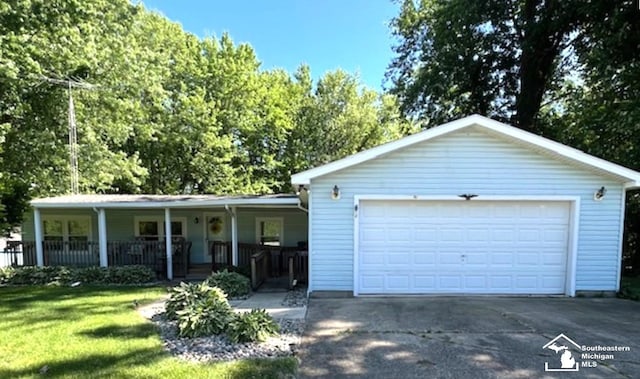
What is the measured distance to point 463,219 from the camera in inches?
313

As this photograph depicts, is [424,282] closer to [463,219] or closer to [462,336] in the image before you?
[463,219]

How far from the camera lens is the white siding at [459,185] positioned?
778 centimetres

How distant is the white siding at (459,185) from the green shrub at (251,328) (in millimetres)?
2553

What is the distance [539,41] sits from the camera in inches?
530

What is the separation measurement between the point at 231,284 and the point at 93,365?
3.95 meters

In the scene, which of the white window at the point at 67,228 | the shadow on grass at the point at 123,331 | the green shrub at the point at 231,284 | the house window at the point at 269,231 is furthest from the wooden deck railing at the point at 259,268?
the white window at the point at 67,228

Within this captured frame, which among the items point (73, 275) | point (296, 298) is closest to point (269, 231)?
point (296, 298)

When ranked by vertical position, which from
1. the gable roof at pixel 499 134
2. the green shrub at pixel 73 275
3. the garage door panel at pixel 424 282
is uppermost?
the gable roof at pixel 499 134

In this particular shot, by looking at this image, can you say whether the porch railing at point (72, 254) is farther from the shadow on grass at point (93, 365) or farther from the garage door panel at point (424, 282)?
the garage door panel at point (424, 282)

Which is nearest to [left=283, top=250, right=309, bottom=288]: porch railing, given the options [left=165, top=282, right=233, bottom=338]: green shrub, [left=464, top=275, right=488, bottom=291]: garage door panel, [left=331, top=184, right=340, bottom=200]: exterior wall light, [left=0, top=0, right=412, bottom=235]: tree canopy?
[left=331, top=184, right=340, bottom=200]: exterior wall light

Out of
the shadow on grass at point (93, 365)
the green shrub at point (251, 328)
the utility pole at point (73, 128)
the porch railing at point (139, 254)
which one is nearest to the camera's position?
the shadow on grass at point (93, 365)

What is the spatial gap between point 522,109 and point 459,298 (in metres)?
10.5

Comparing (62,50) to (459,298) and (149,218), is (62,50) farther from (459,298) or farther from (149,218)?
(459,298)

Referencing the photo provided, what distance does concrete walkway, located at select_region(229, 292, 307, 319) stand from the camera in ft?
21.4
